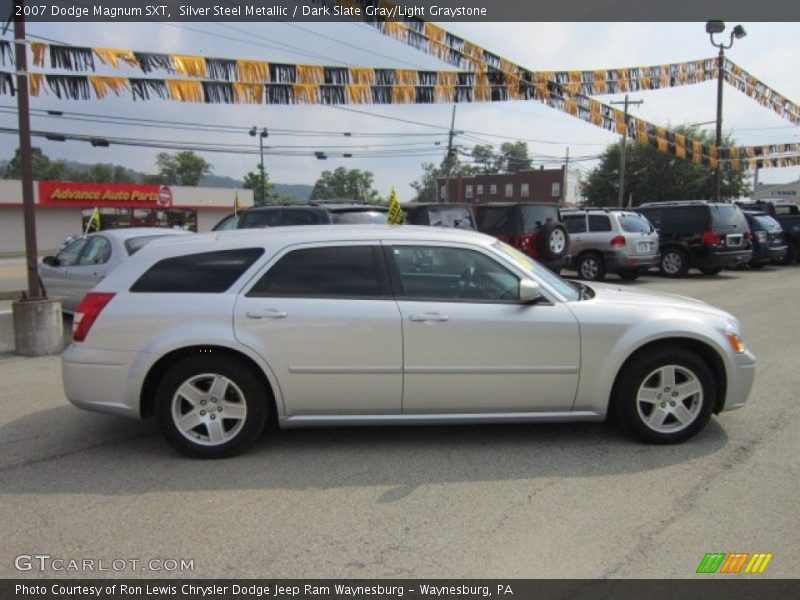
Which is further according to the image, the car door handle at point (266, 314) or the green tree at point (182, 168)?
the green tree at point (182, 168)

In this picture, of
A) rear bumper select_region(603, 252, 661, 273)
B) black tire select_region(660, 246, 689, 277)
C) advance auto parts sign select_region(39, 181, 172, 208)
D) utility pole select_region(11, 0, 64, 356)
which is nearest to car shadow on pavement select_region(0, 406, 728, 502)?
utility pole select_region(11, 0, 64, 356)

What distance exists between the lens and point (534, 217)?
14039mm

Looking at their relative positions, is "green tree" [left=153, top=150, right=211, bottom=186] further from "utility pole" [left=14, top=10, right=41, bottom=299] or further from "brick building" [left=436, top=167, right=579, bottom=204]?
"utility pole" [left=14, top=10, right=41, bottom=299]

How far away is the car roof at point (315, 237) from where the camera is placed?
465cm

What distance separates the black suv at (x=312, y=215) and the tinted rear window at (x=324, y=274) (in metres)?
5.10

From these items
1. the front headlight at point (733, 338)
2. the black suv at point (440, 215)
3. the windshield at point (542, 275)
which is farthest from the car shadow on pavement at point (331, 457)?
the black suv at point (440, 215)

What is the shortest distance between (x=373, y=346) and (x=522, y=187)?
258ft

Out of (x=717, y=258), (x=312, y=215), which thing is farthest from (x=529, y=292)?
(x=717, y=258)

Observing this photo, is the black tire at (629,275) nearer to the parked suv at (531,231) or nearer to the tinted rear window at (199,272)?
the parked suv at (531,231)

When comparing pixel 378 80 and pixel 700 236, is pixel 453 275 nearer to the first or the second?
pixel 378 80

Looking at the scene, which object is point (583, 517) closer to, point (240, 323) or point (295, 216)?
point (240, 323)

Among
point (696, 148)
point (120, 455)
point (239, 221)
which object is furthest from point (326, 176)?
point (120, 455)

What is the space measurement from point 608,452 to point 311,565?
2.29 m

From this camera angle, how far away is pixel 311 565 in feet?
10.2
